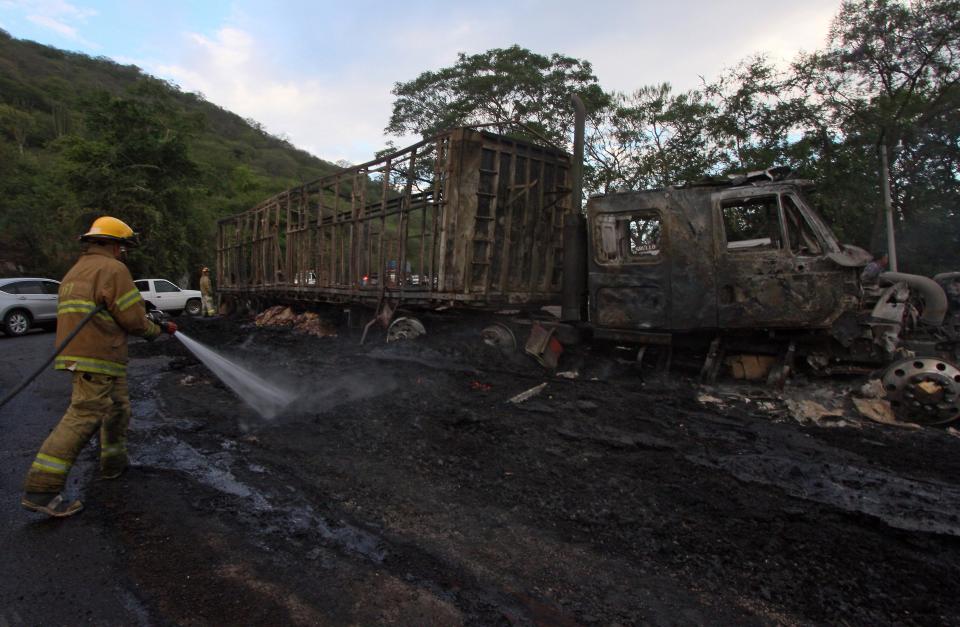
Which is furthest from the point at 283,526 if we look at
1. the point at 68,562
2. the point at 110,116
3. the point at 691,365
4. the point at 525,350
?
the point at 110,116

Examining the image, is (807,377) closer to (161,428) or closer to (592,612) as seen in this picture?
(592,612)

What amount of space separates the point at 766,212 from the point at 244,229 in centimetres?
1423

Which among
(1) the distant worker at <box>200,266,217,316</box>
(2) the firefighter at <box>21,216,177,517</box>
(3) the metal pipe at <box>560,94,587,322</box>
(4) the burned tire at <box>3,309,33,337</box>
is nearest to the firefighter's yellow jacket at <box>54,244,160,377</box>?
(2) the firefighter at <box>21,216,177,517</box>

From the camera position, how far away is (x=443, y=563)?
2457mm

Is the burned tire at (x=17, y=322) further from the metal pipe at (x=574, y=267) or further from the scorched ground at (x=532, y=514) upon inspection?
the metal pipe at (x=574, y=267)

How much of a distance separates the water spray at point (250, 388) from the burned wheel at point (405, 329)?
235cm

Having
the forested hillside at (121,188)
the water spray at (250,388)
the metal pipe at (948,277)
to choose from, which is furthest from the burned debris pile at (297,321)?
the metal pipe at (948,277)

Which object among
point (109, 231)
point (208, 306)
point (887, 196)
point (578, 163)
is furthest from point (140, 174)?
point (887, 196)

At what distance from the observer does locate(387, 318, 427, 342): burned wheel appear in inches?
320

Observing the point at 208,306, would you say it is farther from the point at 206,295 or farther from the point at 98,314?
the point at 98,314

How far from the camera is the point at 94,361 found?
10.2 feet

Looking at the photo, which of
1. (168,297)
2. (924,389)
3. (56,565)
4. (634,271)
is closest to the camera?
(56,565)

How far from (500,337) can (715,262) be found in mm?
3032

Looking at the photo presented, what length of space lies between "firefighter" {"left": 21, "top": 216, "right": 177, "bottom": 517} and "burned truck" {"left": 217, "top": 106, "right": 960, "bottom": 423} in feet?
14.1
